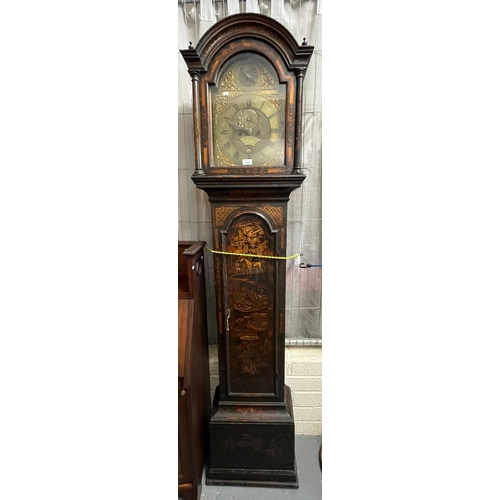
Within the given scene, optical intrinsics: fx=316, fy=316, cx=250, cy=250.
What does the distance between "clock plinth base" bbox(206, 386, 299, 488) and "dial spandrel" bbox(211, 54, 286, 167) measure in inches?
39.9

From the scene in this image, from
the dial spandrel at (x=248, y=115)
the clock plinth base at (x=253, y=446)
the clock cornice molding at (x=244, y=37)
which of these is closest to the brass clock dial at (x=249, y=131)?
the dial spandrel at (x=248, y=115)

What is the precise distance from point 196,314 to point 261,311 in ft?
0.85

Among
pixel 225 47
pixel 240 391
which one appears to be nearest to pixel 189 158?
pixel 225 47

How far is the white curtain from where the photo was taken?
133 centimetres

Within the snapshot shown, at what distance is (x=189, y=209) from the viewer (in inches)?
58.0

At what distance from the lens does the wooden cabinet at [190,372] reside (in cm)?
116

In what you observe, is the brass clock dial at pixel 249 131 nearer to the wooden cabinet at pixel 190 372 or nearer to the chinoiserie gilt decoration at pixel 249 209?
the chinoiserie gilt decoration at pixel 249 209

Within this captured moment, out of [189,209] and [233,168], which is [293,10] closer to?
[233,168]

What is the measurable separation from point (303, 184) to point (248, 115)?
40cm

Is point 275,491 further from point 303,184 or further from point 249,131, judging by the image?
point 249,131

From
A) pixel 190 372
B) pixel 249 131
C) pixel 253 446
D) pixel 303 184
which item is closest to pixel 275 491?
pixel 253 446

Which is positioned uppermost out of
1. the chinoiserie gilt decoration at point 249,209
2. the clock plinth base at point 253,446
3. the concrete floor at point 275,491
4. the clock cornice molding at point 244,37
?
the clock cornice molding at point 244,37

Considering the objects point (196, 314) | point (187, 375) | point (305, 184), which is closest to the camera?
point (187, 375)

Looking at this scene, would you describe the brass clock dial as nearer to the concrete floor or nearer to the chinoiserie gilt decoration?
the chinoiserie gilt decoration
